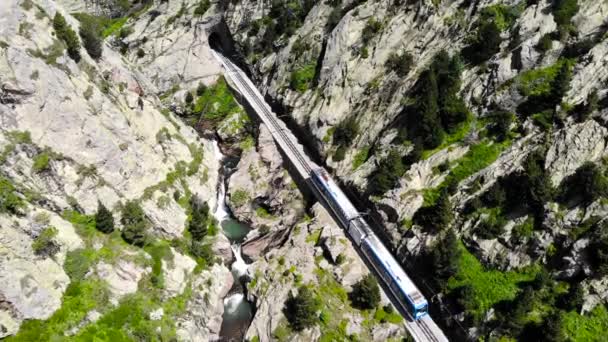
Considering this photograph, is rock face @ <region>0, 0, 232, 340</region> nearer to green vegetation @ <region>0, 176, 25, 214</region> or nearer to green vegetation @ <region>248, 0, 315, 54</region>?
green vegetation @ <region>0, 176, 25, 214</region>

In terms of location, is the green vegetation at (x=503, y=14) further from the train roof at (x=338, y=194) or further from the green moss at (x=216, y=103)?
the green moss at (x=216, y=103)

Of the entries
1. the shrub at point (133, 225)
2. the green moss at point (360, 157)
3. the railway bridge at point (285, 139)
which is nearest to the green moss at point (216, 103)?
the railway bridge at point (285, 139)

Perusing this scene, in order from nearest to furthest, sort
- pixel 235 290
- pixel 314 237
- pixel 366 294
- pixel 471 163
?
1. pixel 366 294
2. pixel 471 163
3. pixel 235 290
4. pixel 314 237

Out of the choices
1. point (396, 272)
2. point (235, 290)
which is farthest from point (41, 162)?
point (396, 272)

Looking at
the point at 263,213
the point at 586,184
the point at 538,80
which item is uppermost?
the point at 538,80

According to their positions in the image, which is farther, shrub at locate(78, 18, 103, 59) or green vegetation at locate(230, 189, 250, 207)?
green vegetation at locate(230, 189, 250, 207)

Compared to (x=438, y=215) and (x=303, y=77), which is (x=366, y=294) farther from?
(x=303, y=77)

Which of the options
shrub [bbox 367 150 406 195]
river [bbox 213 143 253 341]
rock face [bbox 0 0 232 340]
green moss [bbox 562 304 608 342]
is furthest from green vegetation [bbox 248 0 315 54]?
green moss [bbox 562 304 608 342]
